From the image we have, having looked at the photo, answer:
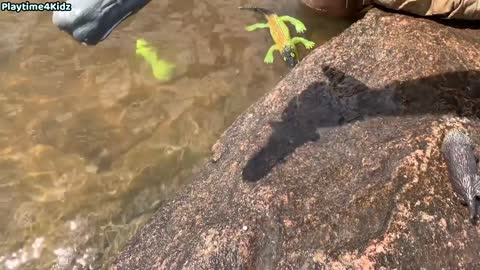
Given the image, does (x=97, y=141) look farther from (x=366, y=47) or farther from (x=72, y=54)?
(x=366, y=47)

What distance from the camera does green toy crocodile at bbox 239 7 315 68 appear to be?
5129mm

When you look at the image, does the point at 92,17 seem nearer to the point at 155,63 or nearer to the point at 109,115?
the point at 109,115

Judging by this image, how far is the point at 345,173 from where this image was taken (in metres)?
3.48

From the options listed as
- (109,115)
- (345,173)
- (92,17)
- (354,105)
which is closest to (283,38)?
(354,105)

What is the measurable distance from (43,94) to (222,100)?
1789 mm

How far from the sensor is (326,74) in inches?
170

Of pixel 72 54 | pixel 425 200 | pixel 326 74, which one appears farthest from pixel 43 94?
pixel 425 200

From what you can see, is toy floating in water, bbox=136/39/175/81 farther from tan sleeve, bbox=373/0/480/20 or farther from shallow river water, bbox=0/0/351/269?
tan sleeve, bbox=373/0/480/20

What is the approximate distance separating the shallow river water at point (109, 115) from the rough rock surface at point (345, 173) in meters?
0.59

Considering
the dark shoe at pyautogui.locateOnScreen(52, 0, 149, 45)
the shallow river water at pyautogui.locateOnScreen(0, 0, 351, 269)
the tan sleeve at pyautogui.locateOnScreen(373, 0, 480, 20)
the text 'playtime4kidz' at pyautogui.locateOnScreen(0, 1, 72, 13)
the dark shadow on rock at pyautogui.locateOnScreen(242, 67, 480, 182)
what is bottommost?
the shallow river water at pyautogui.locateOnScreen(0, 0, 351, 269)

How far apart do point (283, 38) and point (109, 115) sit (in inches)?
73.2

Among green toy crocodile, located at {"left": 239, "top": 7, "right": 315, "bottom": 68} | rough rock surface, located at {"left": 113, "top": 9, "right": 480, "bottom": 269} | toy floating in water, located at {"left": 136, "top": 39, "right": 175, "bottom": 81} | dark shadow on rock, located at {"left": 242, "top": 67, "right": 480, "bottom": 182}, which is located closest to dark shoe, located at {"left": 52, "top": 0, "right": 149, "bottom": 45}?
rough rock surface, located at {"left": 113, "top": 9, "right": 480, "bottom": 269}

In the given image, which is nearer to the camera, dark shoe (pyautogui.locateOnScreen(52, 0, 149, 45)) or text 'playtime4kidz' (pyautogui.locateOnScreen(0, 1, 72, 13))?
dark shoe (pyautogui.locateOnScreen(52, 0, 149, 45))

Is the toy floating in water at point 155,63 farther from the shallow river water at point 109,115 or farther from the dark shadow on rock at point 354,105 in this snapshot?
the dark shadow on rock at point 354,105
